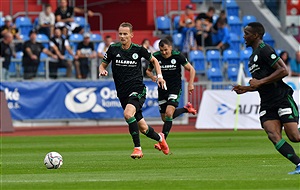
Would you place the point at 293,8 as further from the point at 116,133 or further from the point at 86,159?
the point at 86,159

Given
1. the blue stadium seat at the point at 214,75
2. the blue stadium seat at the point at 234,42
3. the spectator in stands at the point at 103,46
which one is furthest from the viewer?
the blue stadium seat at the point at 234,42

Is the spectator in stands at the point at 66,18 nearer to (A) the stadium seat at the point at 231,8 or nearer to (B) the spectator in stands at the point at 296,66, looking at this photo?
(A) the stadium seat at the point at 231,8

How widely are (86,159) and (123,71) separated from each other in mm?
1851

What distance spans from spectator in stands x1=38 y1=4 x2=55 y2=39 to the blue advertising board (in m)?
3.39

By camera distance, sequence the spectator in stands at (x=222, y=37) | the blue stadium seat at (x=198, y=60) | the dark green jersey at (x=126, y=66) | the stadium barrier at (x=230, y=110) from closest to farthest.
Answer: the dark green jersey at (x=126, y=66) → the stadium barrier at (x=230, y=110) → the blue stadium seat at (x=198, y=60) → the spectator in stands at (x=222, y=37)

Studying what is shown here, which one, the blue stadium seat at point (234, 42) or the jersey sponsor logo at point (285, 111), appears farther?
the blue stadium seat at point (234, 42)

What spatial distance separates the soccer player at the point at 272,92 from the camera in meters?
13.0

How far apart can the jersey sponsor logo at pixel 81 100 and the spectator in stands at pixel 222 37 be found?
645cm

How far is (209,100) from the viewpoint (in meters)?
28.4

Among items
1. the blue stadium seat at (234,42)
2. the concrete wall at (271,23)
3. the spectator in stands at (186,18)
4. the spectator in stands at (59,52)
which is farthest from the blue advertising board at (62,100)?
the concrete wall at (271,23)

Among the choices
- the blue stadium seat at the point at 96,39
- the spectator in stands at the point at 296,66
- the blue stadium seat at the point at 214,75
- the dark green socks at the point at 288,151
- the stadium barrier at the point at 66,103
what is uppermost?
the blue stadium seat at the point at 96,39

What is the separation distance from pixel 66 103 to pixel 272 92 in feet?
60.1

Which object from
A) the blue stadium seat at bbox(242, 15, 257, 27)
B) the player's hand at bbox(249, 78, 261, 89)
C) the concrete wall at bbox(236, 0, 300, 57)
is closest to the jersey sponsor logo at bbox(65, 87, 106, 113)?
the blue stadium seat at bbox(242, 15, 257, 27)

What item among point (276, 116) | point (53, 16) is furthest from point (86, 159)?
point (53, 16)
